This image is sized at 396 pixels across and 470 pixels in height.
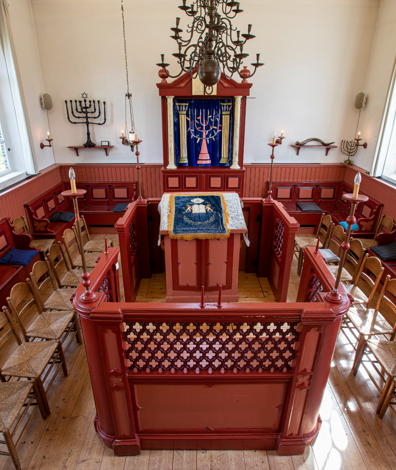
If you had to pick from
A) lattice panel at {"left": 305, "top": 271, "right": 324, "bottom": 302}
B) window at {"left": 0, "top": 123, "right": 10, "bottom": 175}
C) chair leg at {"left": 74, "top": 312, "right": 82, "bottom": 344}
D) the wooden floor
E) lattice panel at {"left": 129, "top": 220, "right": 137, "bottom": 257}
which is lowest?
the wooden floor

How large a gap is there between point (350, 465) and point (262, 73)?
6.70 meters

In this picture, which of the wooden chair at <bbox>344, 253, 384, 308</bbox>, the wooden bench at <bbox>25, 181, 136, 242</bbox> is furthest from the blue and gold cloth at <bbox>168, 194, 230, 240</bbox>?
the wooden bench at <bbox>25, 181, 136, 242</bbox>

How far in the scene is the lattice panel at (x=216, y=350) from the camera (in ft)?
6.97

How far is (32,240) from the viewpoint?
217 inches

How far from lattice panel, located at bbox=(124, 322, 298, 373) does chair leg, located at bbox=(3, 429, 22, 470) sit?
0.95 m

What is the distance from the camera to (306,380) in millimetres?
2225

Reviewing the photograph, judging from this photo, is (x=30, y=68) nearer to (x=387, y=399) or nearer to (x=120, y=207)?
(x=120, y=207)

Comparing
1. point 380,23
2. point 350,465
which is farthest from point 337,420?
point 380,23

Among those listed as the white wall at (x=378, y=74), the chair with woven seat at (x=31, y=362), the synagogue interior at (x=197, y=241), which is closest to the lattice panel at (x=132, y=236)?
the synagogue interior at (x=197, y=241)

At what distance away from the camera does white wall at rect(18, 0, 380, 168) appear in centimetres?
639

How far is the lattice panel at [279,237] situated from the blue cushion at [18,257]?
3464mm

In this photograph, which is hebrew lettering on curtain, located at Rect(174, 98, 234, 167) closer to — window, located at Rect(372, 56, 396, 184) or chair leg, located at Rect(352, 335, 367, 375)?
window, located at Rect(372, 56, 396, 184)

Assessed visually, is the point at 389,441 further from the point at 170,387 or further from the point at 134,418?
the point at 134,418

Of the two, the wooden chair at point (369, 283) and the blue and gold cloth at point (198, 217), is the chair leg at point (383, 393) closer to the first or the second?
the wooden chair at point (369, 283)
